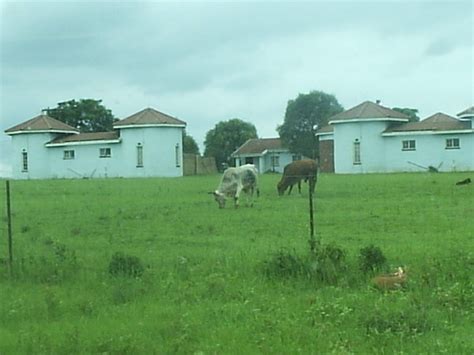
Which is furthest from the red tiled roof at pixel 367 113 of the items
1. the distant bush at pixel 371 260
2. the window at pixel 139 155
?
the distant bush at pixel 371 260

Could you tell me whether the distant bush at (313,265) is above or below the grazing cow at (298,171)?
below

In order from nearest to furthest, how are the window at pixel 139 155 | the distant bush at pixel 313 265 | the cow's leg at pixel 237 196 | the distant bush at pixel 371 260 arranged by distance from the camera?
the distant bush at pixel 313 265 < the distant bush at pixel 371 260 < the cow's leg at pixel 237 196 < the window at pixel 139 155

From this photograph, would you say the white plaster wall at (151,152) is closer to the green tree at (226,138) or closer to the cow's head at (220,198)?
Answer: the green tree at (226,138)

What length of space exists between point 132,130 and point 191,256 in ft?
178

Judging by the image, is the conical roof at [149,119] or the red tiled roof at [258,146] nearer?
the conical roof at [149,119]

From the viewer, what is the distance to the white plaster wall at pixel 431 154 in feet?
207

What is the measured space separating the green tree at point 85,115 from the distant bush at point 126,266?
69.7 meters

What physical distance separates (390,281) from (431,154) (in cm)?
5330

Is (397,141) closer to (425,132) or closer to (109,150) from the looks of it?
(425,132)

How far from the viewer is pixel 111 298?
12.6 metres

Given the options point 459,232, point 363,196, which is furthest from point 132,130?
point 459,232

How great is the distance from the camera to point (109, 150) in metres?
70.3

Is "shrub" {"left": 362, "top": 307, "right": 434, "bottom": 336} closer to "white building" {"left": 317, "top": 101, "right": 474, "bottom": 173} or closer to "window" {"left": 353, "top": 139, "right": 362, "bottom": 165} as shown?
"white building" {"left": 317, "top": 101, "right": 474, "bottom": 173}

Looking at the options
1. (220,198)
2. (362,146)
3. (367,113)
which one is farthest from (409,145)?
(220,198)
